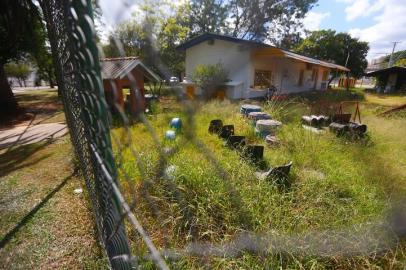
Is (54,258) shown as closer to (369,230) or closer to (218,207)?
(218,207)

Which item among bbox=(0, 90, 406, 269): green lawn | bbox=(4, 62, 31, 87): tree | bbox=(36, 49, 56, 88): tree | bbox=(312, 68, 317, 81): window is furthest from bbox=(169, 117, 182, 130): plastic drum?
bbox=(4, 62, 31, 87): tree

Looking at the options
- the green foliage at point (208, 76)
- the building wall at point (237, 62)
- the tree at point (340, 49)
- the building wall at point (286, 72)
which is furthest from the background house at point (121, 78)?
the tree at point (340, 49)

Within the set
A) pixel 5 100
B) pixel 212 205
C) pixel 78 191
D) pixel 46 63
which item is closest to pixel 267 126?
pixel 212 205

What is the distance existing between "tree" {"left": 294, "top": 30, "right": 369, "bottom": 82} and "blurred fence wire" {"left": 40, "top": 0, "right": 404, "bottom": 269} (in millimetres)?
27897

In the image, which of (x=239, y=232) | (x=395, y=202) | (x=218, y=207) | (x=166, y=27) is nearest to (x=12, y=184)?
(x=218, y=207)

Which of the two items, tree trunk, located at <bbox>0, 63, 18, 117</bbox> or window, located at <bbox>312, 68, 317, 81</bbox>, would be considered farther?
window, located at <bbox>312, 68, 317, 81</bbox>

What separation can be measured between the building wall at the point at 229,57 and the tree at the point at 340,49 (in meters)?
17.8

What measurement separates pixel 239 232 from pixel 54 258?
1.57 metres

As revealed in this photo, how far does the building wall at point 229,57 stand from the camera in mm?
11625

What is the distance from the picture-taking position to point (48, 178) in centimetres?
328

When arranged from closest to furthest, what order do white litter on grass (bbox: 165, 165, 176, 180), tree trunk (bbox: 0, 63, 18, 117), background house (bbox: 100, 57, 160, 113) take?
background house (bbox: 100, 57, 160, 113)
white litter on grass (bbox: 165, 165, 176, 180)
tree trunk (bbox: 0, 63, 18, 117)

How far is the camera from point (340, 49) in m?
25.6

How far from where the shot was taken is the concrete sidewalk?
17.6ft

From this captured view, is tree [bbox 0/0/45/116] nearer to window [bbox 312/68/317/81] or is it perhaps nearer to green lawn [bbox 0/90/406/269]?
green lawn [bbox 0/90/406/269]
